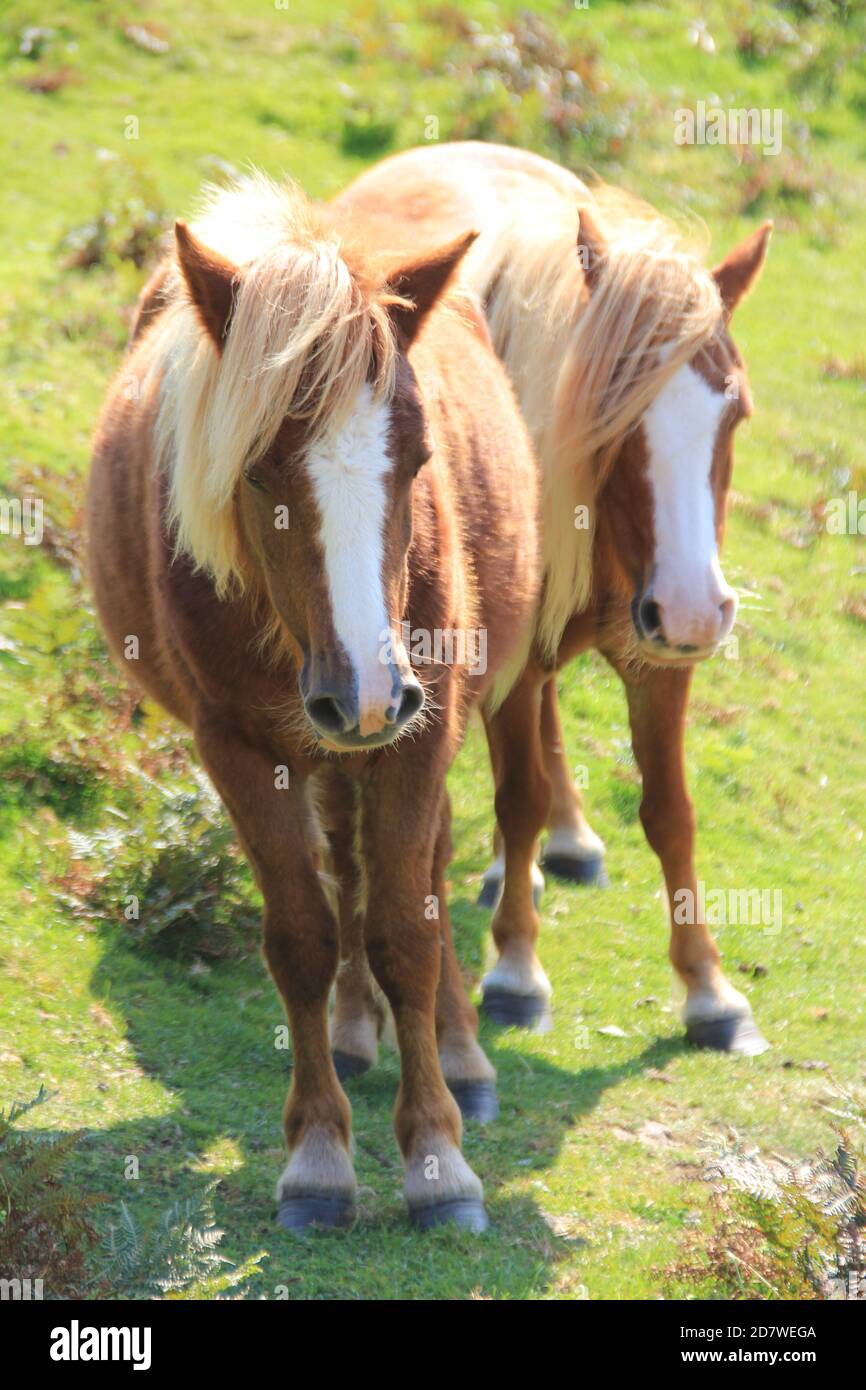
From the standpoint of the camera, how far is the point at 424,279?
3.97 metres

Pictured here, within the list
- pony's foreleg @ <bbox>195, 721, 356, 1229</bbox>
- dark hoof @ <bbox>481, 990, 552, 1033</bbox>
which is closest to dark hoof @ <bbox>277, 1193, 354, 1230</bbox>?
pony's foreleg @ <bbox>195, 721, 356, 1229</bbox>

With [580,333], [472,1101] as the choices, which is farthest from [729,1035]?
[580,333]

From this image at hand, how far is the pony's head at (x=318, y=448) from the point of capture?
3508 millimetres

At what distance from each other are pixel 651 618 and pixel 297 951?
5.11 feet

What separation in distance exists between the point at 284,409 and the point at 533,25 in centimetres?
1352

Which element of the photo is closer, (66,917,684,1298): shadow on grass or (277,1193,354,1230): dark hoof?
(66,917,684,1298): shadow on grass

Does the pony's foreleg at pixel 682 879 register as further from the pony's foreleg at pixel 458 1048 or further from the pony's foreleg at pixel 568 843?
the pony's foreleg at pixel 568 843

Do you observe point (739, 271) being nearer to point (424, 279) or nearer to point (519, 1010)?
point (424, 279)

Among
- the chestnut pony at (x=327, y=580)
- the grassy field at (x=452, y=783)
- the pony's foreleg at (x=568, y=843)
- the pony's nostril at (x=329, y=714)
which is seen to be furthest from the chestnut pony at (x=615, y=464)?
the pony's nostril at (x=329, y=714)

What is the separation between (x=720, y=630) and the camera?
4.86 m

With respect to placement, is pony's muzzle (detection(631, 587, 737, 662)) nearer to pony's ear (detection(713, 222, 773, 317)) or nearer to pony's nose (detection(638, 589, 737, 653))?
pony's nose (detection(638, 589, 737, 653))

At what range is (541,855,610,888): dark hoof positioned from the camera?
7172 millimetres

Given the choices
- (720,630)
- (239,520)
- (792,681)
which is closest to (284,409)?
(239,520)

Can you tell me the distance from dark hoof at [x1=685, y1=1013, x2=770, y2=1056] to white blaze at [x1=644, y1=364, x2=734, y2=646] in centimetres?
168
